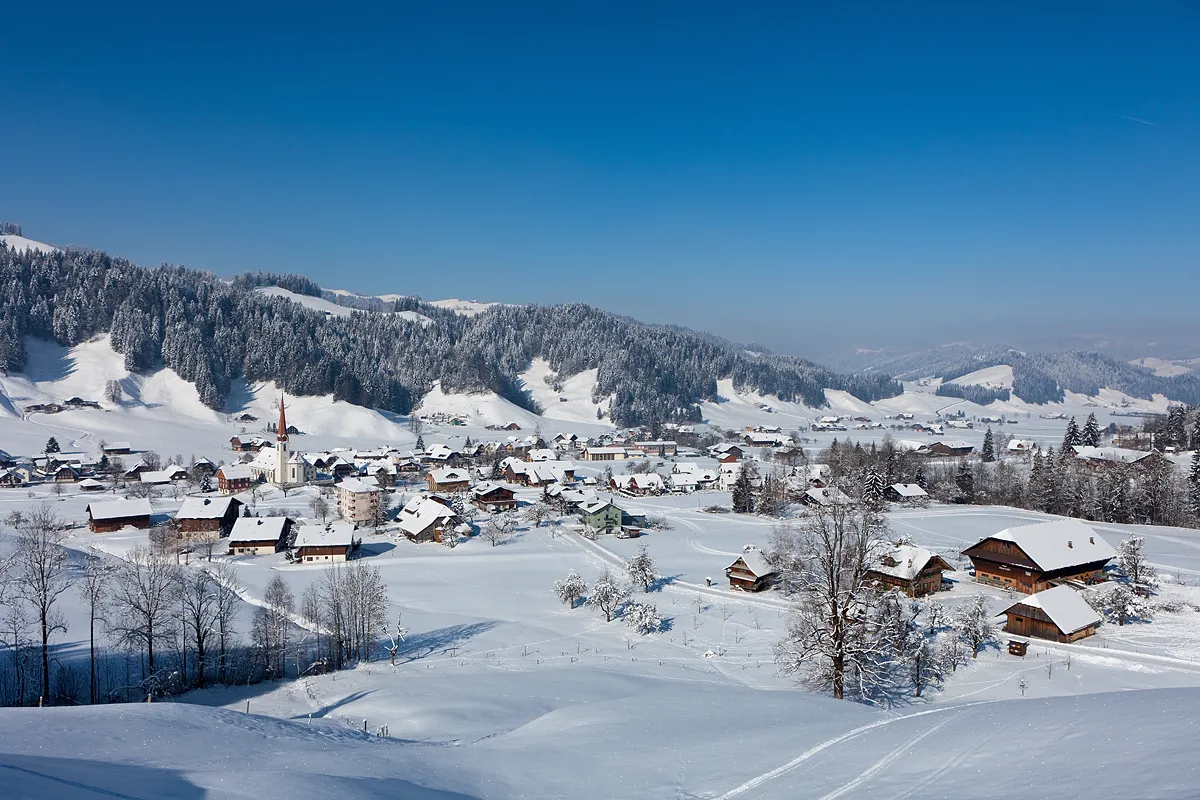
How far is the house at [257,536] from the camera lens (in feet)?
131

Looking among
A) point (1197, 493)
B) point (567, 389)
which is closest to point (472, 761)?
point (1197, 493)

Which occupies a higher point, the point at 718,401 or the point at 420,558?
the point at 718,401

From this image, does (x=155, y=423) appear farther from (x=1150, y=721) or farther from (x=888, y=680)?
(x=1150, y=721)

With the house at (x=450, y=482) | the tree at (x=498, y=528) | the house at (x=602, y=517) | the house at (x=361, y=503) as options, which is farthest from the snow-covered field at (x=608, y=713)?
the house at (x=450, y=482)

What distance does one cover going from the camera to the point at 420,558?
3841 centimetres

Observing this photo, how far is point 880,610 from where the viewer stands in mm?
21516

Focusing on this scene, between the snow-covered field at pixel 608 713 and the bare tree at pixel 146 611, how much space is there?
1.54m

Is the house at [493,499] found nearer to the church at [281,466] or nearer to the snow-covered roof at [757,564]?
the church at [281,466]

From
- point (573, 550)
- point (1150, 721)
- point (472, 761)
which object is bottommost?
point (573, 550)

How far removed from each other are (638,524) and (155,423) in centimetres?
7275

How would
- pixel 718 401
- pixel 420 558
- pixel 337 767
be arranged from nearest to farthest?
pixel 337 767 < pixel 420 558 < pixel 718 401

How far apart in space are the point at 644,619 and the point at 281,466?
164ft

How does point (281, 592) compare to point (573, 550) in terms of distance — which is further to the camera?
point (573, 550)

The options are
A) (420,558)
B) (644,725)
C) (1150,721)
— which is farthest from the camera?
(420,558)
